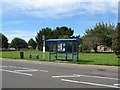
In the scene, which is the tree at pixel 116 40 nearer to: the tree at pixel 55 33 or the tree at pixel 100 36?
the tree at pixel 100 36

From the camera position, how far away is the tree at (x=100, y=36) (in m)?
→ 56.8

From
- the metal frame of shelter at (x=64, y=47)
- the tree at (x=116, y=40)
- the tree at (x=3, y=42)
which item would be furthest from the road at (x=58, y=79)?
the tree at (x=3, y=42)

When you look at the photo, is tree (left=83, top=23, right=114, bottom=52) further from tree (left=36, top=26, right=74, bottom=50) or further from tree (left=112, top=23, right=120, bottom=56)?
tree (left=112, top=23, right=120, bottom=56)

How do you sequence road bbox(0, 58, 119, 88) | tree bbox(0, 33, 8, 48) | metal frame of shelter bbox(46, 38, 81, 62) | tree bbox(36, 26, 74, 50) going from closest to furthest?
road bbox(0, 58, 119, 88), metal frame of shelter bbox(46, 38, 81, 62), tree bbox(36, 26, 74, 50), tree bbox(0, 33, 8, 48)

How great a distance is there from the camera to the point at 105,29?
58.3 meters

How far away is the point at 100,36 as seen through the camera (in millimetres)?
56750

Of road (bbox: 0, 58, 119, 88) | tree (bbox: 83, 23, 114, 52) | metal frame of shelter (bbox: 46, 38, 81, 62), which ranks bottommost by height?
road (bbox: 0, 58, 119, 88)

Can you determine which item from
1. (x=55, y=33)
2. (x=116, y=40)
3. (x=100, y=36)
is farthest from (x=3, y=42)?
(x=116, y=40)

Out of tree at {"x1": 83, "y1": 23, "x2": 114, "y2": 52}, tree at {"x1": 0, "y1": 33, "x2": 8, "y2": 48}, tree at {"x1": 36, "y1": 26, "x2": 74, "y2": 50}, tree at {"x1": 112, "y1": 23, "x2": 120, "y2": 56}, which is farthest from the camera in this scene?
tree at {"x1": 0, "y1": 33, "x2": 8, "y2": 48}

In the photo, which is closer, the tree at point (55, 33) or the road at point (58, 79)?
the road at point (58, 79)

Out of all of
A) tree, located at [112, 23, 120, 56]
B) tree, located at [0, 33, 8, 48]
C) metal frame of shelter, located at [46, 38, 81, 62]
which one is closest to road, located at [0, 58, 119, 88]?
metal frame of shelter, located at [46, 38, 81, 62]

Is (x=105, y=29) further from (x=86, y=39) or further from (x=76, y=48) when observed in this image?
(x=76, y=48)

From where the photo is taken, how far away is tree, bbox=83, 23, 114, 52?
5675 cm

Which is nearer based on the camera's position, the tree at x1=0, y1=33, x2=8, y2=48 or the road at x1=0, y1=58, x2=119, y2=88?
the road at x1=0, y1=58, x2=119, y2=88
